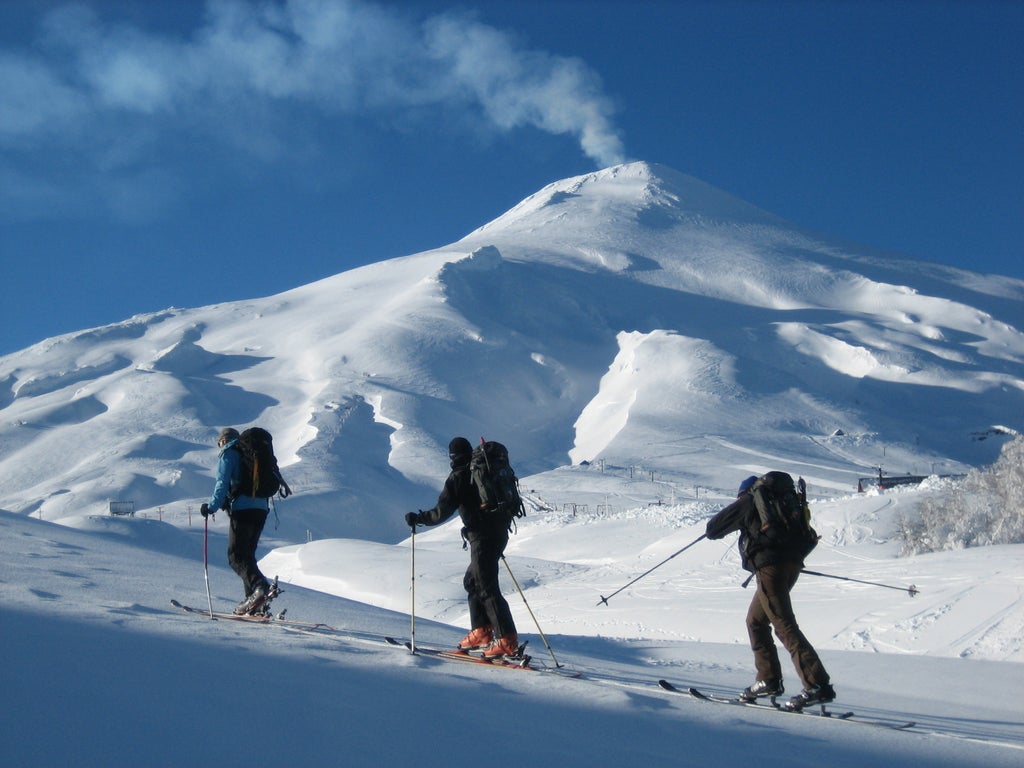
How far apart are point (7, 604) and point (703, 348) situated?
298ft

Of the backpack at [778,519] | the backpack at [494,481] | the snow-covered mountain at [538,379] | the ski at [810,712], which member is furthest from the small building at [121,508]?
the backpack at [778,519]

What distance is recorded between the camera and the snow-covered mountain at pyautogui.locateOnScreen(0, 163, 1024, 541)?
67.3m

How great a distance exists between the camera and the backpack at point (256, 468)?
7.25m

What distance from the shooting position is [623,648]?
30.8 ft

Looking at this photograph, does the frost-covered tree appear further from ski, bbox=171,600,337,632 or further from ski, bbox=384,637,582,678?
ski, bbox=171,600,337,632

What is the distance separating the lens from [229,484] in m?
7.16

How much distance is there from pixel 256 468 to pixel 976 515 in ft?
58.1

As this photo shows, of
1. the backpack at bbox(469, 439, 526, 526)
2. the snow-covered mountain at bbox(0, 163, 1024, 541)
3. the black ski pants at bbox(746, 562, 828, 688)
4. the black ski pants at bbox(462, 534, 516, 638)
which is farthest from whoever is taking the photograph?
the snow-covered mountain at bbox(0, 163, 1024, 541)

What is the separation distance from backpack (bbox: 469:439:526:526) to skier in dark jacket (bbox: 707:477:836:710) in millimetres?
1421

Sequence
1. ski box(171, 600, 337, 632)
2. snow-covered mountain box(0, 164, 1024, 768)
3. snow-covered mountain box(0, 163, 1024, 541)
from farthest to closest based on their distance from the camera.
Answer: snow-covered mountain box(0, 163, 1024, 541) < ski box(171, 600, 337, 632) < snow-covered mountain box(0, 164, 1024, 768)

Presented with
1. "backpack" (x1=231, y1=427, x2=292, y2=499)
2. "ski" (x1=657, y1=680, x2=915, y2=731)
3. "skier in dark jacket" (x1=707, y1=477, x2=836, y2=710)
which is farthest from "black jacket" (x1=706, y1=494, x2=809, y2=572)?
"backpack" (x1=231, y1=427, x2=292, y2=499)

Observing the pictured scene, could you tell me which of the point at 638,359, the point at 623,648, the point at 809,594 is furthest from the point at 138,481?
the point at 623,648

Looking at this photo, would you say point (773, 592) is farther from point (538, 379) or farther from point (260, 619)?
A: point (538, 379)

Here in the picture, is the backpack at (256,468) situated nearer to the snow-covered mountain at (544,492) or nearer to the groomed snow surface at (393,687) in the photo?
the snow-covered mountain at (544,492)
